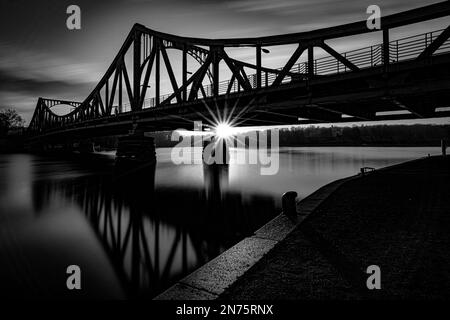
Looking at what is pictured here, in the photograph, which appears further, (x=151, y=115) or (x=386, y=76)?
(x=151, y=115)

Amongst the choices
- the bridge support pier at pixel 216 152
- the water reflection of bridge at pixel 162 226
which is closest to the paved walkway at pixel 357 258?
the water reflection of bridge at pixel 162 226

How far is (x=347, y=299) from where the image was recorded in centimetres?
346

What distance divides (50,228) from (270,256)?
385 inches

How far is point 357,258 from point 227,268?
8.14 ft

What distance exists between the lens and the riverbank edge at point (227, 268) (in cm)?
385

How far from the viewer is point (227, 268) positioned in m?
4.61

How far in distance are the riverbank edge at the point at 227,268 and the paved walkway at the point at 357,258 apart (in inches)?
5.7

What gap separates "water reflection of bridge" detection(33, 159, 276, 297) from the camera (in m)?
6.43

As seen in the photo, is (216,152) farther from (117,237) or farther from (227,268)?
(227,268)

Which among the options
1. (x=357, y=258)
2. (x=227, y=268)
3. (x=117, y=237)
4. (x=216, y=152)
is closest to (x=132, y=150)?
(x=216, y=152)

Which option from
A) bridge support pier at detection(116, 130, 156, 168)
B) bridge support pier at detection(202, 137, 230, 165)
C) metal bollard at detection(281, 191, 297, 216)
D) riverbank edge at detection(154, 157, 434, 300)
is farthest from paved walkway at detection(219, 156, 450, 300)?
bridge support pier at detection(202, 137, 230, 165)
